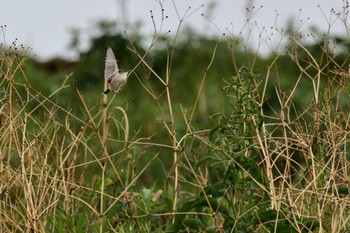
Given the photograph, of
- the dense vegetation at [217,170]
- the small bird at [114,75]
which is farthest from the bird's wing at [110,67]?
the dense vegetation at [217,170]

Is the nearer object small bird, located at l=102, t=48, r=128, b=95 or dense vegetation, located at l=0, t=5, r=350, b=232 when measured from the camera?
dense vegetation, located at l=0, t=5, r=350, b=232

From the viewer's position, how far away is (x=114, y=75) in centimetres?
504

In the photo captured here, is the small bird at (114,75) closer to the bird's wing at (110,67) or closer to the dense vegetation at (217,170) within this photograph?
the bird's wing at (110,67)

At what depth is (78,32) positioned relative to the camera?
40.9 feet

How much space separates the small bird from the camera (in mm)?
4992

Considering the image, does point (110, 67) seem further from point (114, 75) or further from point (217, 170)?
point (217, 170)

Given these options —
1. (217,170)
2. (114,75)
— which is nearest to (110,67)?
(114,75)

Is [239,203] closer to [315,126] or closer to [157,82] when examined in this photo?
[315,126]

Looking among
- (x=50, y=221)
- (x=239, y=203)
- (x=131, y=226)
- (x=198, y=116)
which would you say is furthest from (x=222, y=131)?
(x=198, y=116)

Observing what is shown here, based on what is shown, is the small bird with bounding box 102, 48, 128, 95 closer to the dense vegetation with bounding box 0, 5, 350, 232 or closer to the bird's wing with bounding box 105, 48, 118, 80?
the bird's wing with bounding box 105, 48, 118, 80

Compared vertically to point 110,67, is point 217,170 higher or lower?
lower

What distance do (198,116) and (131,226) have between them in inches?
207

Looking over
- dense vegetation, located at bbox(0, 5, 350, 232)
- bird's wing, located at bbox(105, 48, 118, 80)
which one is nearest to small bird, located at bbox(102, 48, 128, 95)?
bird's wing, located at bbox(105, 48, 118, 80)

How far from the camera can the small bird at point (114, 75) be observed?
16.4 feet
